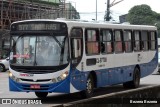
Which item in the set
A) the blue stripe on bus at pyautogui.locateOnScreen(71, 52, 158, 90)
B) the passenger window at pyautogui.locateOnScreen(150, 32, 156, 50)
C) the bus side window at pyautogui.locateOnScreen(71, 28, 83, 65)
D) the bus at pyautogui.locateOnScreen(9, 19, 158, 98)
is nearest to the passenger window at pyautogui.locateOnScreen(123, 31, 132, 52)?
the blue stripe on bus at pyautogui.locateOnScreen(71, 52, 158, 90)

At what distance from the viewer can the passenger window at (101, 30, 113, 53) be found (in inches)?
701

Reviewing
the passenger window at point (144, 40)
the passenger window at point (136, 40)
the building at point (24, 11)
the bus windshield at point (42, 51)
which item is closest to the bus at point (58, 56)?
the bus windshield at point (42, 51)

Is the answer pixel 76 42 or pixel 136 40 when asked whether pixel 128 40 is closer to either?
pixel 136 40

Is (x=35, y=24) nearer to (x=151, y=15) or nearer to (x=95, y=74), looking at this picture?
(x=95, y=74)

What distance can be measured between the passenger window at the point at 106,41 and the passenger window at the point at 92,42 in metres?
0.52

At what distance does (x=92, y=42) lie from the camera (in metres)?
16.9

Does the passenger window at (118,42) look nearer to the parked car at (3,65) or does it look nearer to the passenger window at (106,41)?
the passenger window at (106,41)

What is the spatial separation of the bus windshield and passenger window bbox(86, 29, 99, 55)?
158 cm

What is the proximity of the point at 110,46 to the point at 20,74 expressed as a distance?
4.56m

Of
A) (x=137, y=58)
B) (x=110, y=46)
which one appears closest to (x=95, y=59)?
(x=110, y=46)

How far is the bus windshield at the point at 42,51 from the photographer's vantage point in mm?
14953

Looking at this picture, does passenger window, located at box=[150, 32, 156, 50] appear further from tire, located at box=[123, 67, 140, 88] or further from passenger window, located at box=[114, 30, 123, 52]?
passenger window, located at box=[114, 30, 123, 52]

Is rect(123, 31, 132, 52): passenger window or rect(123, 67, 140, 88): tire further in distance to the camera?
rect(123, 67, 140, 88): tire

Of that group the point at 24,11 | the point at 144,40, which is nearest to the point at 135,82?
the point at 144,40
